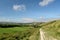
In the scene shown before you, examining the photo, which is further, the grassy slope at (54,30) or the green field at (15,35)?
the green field at (15,35)

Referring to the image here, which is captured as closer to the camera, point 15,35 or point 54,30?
point 54,30

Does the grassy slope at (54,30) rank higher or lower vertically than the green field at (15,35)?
higher

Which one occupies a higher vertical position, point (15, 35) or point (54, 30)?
point (54, 30)

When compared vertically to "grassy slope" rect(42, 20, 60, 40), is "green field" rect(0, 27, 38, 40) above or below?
below

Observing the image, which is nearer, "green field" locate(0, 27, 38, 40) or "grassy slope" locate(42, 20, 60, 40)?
"grassy slope" locate(42, 20, 60, 40)
